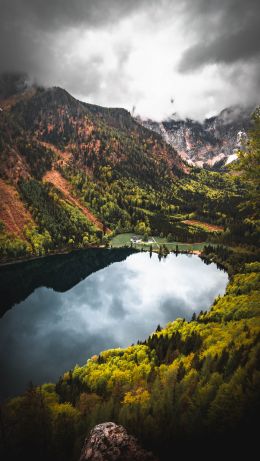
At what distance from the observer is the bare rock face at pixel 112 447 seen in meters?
23.5

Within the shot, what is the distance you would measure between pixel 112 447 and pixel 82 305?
10559 cm

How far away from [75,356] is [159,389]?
134 feet

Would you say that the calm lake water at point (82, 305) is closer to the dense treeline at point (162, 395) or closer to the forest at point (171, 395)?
the dense treeline at point (162, 395)

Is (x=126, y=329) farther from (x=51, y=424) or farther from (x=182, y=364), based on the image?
(x=51, y=424)

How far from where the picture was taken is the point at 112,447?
2445 cm

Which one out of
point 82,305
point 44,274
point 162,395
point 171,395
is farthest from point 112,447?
point 44,274

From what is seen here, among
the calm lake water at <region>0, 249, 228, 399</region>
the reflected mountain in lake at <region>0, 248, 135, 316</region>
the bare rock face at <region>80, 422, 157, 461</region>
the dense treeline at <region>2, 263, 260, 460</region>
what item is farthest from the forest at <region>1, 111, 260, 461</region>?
the reflected mountain in lake at <region>0, 248, 135, 316</region>

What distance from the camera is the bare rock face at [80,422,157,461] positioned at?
23484mm

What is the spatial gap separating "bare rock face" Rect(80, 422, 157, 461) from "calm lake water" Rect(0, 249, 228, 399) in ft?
187

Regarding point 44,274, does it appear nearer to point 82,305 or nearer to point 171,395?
point 82,305

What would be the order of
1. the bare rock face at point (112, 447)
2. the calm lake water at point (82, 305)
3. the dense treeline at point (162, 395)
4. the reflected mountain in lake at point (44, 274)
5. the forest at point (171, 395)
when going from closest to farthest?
the bare rock face at point (112, 447) < the forest at point (171, 395) < the dense treeline at point (162, 395) < the calm lake water at point (82, 305) < the reflected mountain in lake at point (44, 274)

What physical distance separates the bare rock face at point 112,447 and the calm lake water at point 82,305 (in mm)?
56955

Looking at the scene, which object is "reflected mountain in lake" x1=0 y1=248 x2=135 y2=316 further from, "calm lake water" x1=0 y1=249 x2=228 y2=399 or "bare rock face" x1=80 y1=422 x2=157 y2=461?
"bare rock face" x1=80 y1=422 x2=157 y2=461

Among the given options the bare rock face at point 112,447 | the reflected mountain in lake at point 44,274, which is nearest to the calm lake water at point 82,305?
the reflected mountain in lake at point 44,274
